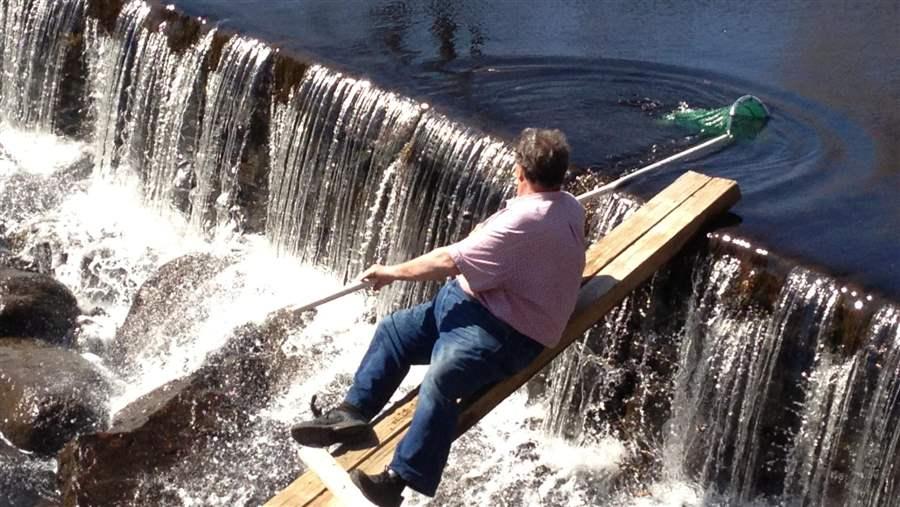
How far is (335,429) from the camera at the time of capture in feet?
16.3

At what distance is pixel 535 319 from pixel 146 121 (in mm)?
7452

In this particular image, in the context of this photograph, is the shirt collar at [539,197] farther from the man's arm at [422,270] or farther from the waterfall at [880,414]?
the waterfall at [880,414]

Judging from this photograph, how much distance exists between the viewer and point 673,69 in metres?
10.1

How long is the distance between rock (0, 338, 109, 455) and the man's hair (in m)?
4.60

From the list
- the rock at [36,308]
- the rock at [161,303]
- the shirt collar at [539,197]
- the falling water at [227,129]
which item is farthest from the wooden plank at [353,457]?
the falling water at [227,129]

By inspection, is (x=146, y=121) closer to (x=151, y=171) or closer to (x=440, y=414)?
(x=151, y=171)

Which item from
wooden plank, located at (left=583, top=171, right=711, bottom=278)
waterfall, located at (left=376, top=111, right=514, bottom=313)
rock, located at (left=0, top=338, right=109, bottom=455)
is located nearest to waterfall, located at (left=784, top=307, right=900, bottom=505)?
wooden plank, located at (left=583, top=171, right=711, bottom=278)

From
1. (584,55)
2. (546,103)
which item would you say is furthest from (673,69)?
(546,103)

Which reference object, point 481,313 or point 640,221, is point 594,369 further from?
point 481,313

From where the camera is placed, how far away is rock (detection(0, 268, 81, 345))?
9.04 meters

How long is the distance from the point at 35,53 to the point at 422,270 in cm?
914

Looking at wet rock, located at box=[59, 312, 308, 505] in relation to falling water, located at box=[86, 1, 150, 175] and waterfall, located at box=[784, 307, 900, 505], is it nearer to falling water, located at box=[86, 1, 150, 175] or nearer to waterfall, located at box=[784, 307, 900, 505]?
waterfall, located at box=[784, 307, 900, 505]

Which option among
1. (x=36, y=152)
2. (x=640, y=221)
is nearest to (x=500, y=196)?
(x=640, y=221)

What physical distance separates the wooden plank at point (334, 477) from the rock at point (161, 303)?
4585 millimetres
